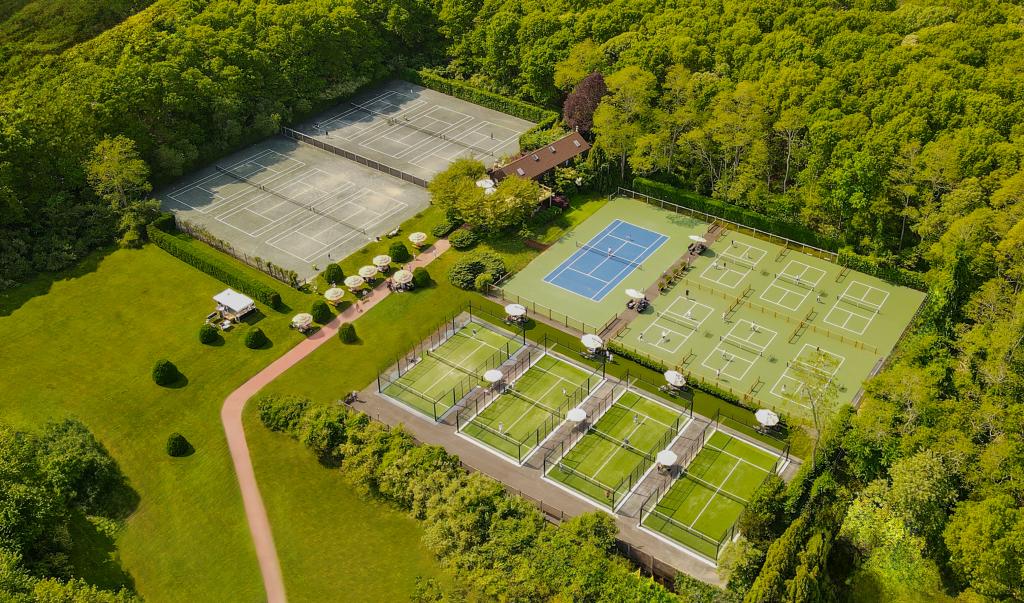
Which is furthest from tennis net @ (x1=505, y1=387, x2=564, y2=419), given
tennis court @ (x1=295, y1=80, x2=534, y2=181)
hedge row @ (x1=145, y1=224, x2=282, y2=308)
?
tennis court @ (x1=295, y1=80, x2=534, y2=181)

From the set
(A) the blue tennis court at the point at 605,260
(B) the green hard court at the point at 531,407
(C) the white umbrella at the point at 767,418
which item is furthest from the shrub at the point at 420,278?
(C) the white umbrella at the point at 767,418

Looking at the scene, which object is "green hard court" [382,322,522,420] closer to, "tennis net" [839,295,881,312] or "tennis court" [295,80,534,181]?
"tennis court" [295,80,534,181]

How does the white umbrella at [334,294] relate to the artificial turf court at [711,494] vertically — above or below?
above

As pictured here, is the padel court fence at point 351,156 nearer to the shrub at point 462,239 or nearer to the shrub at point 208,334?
the shrub at point 462,239

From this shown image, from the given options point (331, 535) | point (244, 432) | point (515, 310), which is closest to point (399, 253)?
point (515, 310)

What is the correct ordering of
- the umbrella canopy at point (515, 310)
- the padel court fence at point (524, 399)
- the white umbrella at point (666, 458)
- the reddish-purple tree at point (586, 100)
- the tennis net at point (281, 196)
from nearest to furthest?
the white umbrella at point (666, 458), the padel court fence at point (524, 399), the umbrella canopy at point (515, 310), the tennis net at point (281, 196), the reddish-purple tree at point (586, 100)

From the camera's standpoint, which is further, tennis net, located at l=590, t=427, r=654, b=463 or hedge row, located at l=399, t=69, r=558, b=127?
hedge row, located at l=399, t=69, r=558, b=127
